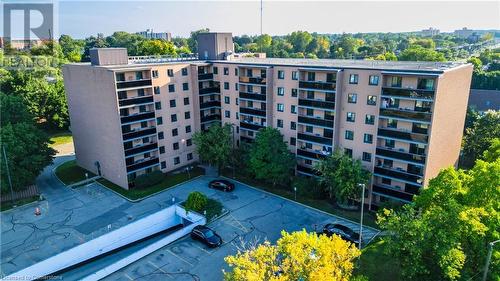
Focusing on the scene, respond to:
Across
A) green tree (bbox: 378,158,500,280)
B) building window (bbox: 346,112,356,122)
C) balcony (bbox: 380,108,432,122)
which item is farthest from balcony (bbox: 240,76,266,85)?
green tree (bbox: 378,158,500,280)

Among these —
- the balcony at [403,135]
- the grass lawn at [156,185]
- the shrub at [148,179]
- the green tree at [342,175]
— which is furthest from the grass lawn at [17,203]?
the balcony at [403,135]

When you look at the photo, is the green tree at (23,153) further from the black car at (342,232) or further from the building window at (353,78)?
the building window at (353,78)

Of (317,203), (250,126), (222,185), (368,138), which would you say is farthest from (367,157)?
(222,185)

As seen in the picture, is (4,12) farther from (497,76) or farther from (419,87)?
(497,76)

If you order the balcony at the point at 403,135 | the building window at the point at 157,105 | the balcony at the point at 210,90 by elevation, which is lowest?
the balcony at the point at 403,135

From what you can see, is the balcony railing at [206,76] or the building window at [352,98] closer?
the building window at [352,98]

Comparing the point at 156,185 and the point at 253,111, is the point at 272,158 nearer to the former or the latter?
the point at 253,111

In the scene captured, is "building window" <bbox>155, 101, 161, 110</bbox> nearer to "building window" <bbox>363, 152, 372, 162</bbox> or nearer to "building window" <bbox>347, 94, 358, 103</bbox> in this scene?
"building window" <bbox>347, 94, 358, 103</bbox>
